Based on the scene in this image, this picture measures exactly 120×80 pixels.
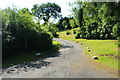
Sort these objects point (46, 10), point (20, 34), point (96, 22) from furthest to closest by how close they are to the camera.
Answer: point (46, 10) < point (96, 22) < point (20, 34)

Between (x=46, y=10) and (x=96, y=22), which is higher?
(x=46, y=10)

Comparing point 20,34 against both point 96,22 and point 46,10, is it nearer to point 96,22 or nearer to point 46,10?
point 96,22

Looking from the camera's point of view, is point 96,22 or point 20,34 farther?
point 96,22

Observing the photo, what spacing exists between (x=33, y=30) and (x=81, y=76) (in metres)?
10.5

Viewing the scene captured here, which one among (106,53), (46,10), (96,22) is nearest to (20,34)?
(106,53)

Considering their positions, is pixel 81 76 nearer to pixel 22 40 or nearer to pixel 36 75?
pixel 36 75

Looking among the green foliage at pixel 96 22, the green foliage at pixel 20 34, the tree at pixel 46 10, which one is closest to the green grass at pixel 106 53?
the green foliage at pixel 96 22

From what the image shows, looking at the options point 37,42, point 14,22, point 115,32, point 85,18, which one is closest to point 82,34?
point 85,18

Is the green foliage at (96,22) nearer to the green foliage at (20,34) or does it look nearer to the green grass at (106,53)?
the green grass at (106,53)

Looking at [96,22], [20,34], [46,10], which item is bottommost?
[20,34]

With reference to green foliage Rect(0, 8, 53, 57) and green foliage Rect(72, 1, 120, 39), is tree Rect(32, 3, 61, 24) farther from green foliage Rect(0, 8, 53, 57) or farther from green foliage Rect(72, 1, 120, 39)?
green foliage Rect(0, 8, 53, 57)

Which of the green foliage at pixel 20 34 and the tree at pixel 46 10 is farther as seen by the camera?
the tree at pixel 46 10

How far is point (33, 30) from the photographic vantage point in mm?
15797

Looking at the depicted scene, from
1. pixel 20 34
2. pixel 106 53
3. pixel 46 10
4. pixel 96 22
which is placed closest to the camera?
pixel 106 53
